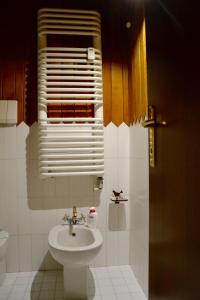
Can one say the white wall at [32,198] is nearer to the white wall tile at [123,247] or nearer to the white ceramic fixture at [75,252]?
the white wall tile at [123,247]

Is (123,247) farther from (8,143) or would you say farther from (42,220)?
(8,143)

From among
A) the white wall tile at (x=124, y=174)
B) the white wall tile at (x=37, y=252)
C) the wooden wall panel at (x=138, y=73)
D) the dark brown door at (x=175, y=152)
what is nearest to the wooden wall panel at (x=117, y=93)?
the wooden wall panel at (x=138, y=73)

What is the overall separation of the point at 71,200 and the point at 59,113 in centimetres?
81

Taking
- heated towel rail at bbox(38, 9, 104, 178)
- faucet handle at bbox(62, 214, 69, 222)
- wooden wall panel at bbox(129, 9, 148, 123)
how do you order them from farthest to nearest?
faucet handle at bbox(62, 214, 69, 222) < heated towel rail at bbox(38, 9, 104, 178) < wooden wall panel at bbox(129, 9, 148, 123)

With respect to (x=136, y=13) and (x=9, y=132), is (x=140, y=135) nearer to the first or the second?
(x=136, y=13)

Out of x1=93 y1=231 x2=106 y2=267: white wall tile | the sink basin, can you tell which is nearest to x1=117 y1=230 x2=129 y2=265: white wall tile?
x1=93 y1=231 x2=106 y2=267: white wall tile

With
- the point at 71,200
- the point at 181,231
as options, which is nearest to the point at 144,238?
the point at 71,200

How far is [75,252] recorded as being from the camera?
176 centimetres

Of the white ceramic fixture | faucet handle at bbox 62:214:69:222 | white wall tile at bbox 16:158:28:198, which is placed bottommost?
the white ceramic fixture

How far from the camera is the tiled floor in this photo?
80.4 inches

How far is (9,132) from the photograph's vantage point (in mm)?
2391

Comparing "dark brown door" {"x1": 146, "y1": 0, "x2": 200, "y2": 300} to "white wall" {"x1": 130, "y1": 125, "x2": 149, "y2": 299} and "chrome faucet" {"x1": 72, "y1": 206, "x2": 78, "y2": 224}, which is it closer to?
"white wall" {"x1": 130, "y1": 125, "x2": 149, "y2": 299}

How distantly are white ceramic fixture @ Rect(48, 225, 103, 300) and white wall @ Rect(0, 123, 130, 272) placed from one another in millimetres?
300

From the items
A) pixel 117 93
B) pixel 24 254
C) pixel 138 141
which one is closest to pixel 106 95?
pixel 117 93
